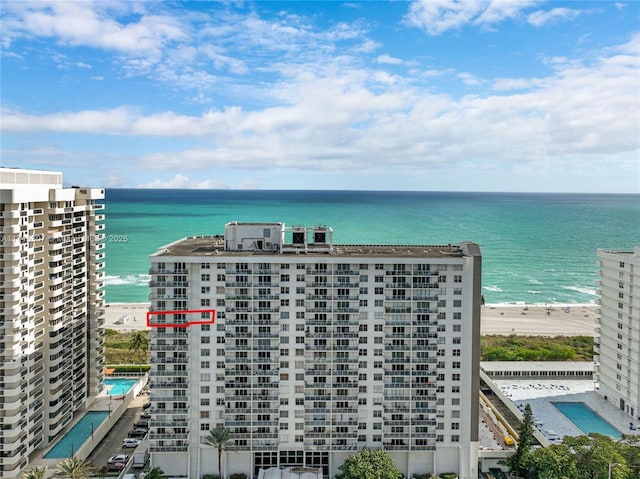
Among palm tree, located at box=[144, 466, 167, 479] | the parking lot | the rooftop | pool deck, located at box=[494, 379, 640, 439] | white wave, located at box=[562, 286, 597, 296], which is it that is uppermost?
the rooftop

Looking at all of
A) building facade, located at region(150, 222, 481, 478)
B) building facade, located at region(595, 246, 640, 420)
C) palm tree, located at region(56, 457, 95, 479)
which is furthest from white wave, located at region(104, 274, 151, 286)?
building facade, located at region(595, 246, 640, 420)

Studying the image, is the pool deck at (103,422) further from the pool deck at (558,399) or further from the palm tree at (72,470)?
the pool deck at (558,399)

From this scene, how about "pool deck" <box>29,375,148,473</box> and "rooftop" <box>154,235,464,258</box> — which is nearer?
"pool deck" <box>29,375,148,473</box>

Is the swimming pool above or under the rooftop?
under

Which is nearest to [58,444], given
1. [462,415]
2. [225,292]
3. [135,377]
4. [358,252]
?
[135,377]

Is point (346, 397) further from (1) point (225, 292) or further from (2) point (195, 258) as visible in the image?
(2) point (195, 258)

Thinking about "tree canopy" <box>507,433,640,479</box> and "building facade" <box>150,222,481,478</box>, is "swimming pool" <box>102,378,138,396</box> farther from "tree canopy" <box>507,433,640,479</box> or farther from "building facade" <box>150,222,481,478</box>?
"tree canopy" <box>507,433,640,479</box>

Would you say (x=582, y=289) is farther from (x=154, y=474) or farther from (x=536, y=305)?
(x=154, y=474)
